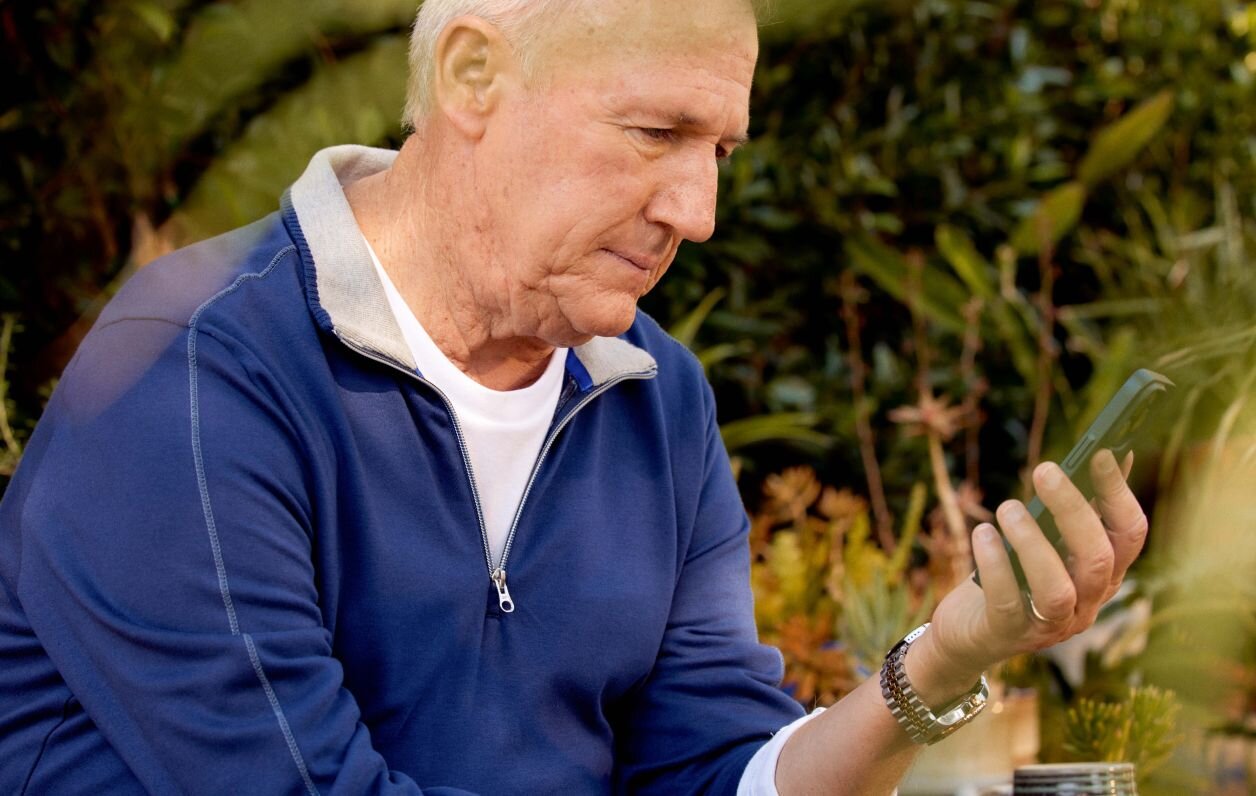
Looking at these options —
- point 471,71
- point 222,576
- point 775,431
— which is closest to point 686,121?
point 471,71

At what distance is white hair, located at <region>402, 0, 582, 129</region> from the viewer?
74.5 inches

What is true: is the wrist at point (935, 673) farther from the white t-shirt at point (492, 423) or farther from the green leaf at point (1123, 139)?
the green leaf at point (1123, 139)

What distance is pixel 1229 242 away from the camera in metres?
4.49

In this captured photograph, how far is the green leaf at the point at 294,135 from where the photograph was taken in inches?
127

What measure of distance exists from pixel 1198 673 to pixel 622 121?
234 cm

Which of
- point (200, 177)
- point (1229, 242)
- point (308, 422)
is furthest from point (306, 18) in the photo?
point (1229, 242)

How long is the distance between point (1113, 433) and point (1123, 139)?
3.33 metres

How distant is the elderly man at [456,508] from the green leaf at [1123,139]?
2721mm

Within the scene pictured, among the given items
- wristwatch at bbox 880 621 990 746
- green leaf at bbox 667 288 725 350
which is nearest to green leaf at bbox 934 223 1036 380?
green leaf at bbox 667 288 725 350

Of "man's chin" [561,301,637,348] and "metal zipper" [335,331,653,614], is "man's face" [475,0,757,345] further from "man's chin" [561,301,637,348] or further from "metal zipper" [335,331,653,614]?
"metal zipper" [335,331,653,614]

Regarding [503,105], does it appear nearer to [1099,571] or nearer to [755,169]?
[1099,571]

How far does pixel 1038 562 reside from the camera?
1.52 m

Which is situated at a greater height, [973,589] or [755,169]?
[755,169]

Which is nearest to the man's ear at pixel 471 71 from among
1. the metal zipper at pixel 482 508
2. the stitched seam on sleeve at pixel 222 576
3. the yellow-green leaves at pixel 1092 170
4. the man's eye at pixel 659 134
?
the man's eye at pixel 659 134
